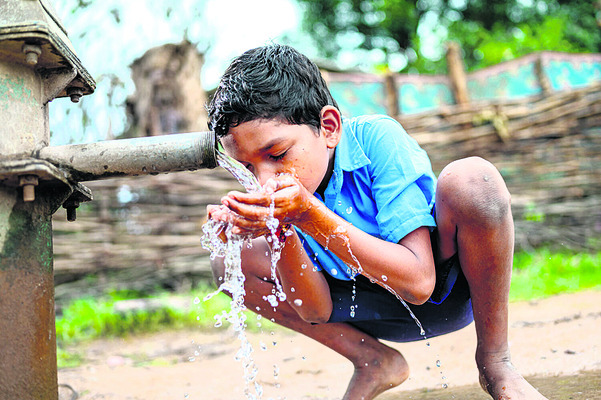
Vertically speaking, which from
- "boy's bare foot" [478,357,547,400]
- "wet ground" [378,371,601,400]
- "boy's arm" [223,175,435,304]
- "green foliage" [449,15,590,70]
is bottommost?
"wet ground" [378,371,601,400]

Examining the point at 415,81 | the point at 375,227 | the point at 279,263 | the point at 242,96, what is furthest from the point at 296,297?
the point at 415,81

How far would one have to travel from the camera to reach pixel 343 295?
1.95 meters

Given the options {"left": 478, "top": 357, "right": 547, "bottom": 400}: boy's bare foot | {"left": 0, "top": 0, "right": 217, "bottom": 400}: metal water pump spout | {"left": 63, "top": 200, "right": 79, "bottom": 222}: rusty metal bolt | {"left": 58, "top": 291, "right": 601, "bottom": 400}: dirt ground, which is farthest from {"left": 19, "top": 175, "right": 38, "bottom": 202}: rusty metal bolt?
{"left": 478, "top": 357, "right": 547, "bottom": 400}: boy's bare foot

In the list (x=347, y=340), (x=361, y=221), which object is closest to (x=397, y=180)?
(x=361, y=221)

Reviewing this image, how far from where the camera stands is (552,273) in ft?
16.3

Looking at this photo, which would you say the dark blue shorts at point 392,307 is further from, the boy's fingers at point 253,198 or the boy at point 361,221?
the boy's fingers at point 253,198

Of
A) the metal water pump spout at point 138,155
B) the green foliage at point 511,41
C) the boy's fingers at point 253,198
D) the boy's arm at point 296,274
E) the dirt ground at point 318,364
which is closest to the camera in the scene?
the boy's fingers at point 253,198

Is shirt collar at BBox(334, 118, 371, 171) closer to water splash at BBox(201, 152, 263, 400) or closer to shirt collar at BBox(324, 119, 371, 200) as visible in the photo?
shirt collar at BBox(324, 119, 371, 200)

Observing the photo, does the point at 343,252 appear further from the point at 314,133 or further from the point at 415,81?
the point at 415,81

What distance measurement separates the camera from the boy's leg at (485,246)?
5.31 feet

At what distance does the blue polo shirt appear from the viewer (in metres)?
1.62

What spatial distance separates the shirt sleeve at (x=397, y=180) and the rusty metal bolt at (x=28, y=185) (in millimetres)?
924

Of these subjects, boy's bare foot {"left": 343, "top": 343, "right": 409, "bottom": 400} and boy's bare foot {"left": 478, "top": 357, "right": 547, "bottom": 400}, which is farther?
boy's bare foot {"left": 343, "top": 343, "right": 409, "bottom": 400}

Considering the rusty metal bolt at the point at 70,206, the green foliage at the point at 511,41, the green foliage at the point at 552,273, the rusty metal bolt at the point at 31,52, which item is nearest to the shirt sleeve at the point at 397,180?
the rusty metal bolt at the point at 70,206
